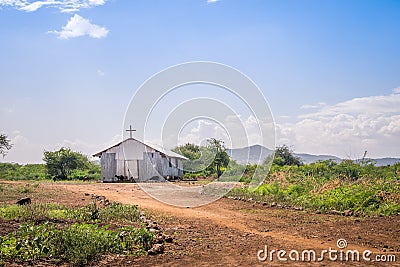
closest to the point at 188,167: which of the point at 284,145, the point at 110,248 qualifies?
the point at 284,145

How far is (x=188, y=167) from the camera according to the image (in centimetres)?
5022

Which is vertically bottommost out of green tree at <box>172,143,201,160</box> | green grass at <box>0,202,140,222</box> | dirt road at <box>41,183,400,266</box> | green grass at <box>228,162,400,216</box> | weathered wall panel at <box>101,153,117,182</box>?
dirt road at <box>41,183,400,266</box>

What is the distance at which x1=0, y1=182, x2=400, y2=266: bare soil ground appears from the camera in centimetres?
779

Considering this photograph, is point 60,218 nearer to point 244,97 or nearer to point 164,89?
point 164,89

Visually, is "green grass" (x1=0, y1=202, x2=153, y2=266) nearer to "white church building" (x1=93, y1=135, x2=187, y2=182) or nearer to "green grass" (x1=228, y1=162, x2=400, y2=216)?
"green grass" (x1=228, y1=162, x2=400, y2=216)

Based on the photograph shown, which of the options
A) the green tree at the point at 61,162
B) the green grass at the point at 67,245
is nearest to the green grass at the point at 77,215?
the green grass at the point at 67,245

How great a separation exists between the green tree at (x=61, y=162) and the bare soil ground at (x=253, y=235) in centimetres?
3289

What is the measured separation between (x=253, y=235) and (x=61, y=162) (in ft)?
127


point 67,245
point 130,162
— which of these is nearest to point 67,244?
point 67,245

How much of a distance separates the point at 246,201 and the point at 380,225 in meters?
7.88

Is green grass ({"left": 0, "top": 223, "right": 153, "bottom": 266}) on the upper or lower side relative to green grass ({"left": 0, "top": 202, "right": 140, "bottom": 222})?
lower

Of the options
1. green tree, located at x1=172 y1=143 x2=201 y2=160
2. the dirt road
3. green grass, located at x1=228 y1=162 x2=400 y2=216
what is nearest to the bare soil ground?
the dirt road

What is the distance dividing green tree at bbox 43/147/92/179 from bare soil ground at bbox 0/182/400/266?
32886mm

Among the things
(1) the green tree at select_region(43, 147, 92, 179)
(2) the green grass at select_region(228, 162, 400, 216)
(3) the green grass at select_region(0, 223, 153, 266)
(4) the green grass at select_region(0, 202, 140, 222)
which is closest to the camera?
(3) the green grass at select_region(0, 223, 153, 266)
